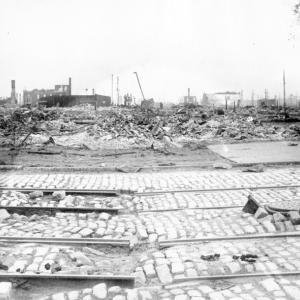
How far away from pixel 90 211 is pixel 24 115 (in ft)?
78.3

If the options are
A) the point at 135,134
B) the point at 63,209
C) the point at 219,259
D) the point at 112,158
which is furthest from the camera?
the point at 135,134

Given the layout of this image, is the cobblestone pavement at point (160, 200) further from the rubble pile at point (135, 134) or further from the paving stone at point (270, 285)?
the rubble pile at point (135, 134)

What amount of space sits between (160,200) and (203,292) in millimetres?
4051

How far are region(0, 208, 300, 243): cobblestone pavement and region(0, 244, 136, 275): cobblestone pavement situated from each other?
59cm

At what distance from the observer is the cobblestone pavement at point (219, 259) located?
4.68 metres

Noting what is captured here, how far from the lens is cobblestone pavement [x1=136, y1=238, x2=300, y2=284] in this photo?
4.68 m

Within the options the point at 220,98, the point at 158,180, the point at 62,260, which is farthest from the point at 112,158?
the point at 220,98

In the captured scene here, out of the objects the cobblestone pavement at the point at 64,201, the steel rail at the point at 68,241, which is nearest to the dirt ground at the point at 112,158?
the cobblestone pavement at the point at 64,201

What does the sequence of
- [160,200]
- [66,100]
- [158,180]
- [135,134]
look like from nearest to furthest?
[160,200], [158,180], [135,134], [66,100]

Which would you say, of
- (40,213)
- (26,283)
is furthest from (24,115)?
(26,283)

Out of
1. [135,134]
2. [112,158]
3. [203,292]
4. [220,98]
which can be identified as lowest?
[203,292]

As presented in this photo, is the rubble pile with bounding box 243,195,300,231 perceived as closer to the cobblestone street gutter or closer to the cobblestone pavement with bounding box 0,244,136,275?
the cobblestone street gutter

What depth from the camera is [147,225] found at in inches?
259

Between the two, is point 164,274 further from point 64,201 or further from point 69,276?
point 64,201
